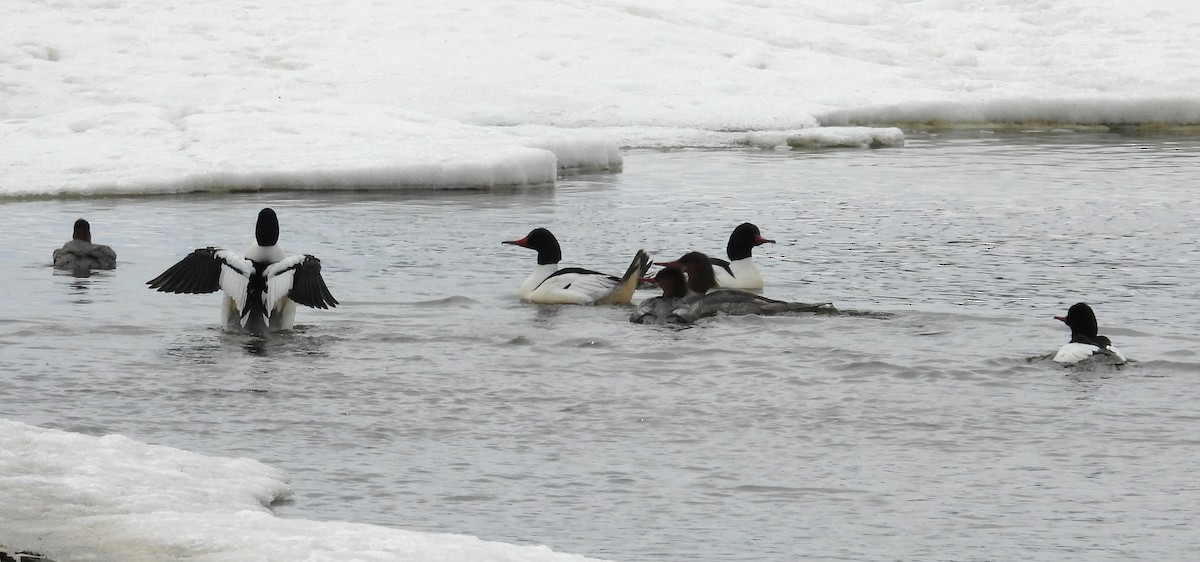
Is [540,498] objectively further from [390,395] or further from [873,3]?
[873,3]

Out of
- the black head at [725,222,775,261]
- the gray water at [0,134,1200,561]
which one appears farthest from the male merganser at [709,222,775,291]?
the gray water at [0,134,1200,561]

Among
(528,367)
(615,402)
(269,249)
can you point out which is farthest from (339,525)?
(269,249)

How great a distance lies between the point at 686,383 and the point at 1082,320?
235 cm

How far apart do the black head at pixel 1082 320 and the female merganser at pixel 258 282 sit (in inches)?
174

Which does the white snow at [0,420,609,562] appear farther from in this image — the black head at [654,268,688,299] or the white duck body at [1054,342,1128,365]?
the black head at [654,268,688,299]

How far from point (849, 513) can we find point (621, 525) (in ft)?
2.89

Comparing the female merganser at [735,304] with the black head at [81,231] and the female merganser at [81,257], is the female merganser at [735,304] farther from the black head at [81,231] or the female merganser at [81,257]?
the black head at [81,231]

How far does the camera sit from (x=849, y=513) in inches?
240

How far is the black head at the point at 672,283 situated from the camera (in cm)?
1095

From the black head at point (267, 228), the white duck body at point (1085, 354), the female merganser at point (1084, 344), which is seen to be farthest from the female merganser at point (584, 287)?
the white duck body at point (1085, 354)

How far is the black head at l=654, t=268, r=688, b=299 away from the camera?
10945 mm

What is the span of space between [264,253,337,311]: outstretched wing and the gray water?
0.29 metres

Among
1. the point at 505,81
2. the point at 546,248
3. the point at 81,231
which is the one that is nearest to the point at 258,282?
the point at 546,248

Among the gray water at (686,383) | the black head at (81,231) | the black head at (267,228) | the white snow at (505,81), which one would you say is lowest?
the gray water at (686,383)
